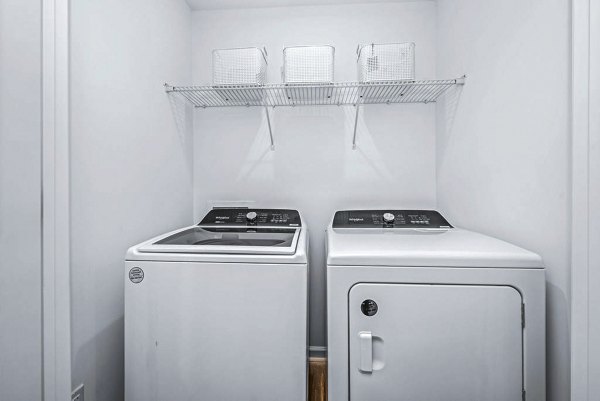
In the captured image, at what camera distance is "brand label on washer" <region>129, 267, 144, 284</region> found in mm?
1154

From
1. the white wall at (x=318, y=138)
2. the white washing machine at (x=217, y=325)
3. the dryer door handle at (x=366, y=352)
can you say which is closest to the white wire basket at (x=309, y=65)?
the white wall at (x=318, y=138)

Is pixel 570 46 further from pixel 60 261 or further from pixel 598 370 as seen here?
pixel 60 261

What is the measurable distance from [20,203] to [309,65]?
1578 mm

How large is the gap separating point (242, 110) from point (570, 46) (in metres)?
1.87

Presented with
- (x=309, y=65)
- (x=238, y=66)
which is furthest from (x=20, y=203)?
(x=309, y=65)

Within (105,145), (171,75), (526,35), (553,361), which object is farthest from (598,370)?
(171,75)

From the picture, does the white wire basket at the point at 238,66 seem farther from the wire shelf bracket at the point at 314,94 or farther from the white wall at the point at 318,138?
the white wall at the point at 318,138

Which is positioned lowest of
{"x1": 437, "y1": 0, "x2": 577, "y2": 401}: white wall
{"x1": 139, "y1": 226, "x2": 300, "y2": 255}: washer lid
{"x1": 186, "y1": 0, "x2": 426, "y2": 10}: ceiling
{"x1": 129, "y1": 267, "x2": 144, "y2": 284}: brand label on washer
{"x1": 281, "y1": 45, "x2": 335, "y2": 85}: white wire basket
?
{"x1": 129, "y1": 267, "x2": 144, "y2": 284}: brand label on washer

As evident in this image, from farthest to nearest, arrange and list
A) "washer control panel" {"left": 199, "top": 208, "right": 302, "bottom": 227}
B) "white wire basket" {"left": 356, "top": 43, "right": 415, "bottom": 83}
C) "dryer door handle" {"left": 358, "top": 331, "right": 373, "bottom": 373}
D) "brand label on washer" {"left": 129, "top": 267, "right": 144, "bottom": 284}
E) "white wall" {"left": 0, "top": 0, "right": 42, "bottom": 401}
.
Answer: "washer control panel" {"left": 199, "top": 208, "right": 302, "bottom": 227}
"white wire basket" {"left": 356, "top": 43, "right": 415, "bottom": 83}
"brand label on washer" {"left": 129, "top": 267, "right": 144, "bottom": 284}
"dryer door handle" {"left": 358, "top": 331, "right": 373, "bottom": 373}
"white wall" {"left": 0, "top": 0, "right": 42, "bottom": 401}

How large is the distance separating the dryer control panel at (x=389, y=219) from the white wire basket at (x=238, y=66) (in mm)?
1078

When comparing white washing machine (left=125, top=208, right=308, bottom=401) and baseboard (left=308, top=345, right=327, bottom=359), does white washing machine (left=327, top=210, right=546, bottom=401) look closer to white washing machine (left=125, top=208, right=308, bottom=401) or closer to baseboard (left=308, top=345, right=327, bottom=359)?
white washing machine (left=125, top=208, right=308, bottom=401)

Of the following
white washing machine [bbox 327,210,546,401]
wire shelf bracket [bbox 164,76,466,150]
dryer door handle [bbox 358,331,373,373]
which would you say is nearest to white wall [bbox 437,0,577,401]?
white washing machine [bbox 327,210,546,401]

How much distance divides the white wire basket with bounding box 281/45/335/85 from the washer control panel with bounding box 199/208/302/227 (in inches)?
34.7

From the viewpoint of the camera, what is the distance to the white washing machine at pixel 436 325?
1024 mm
